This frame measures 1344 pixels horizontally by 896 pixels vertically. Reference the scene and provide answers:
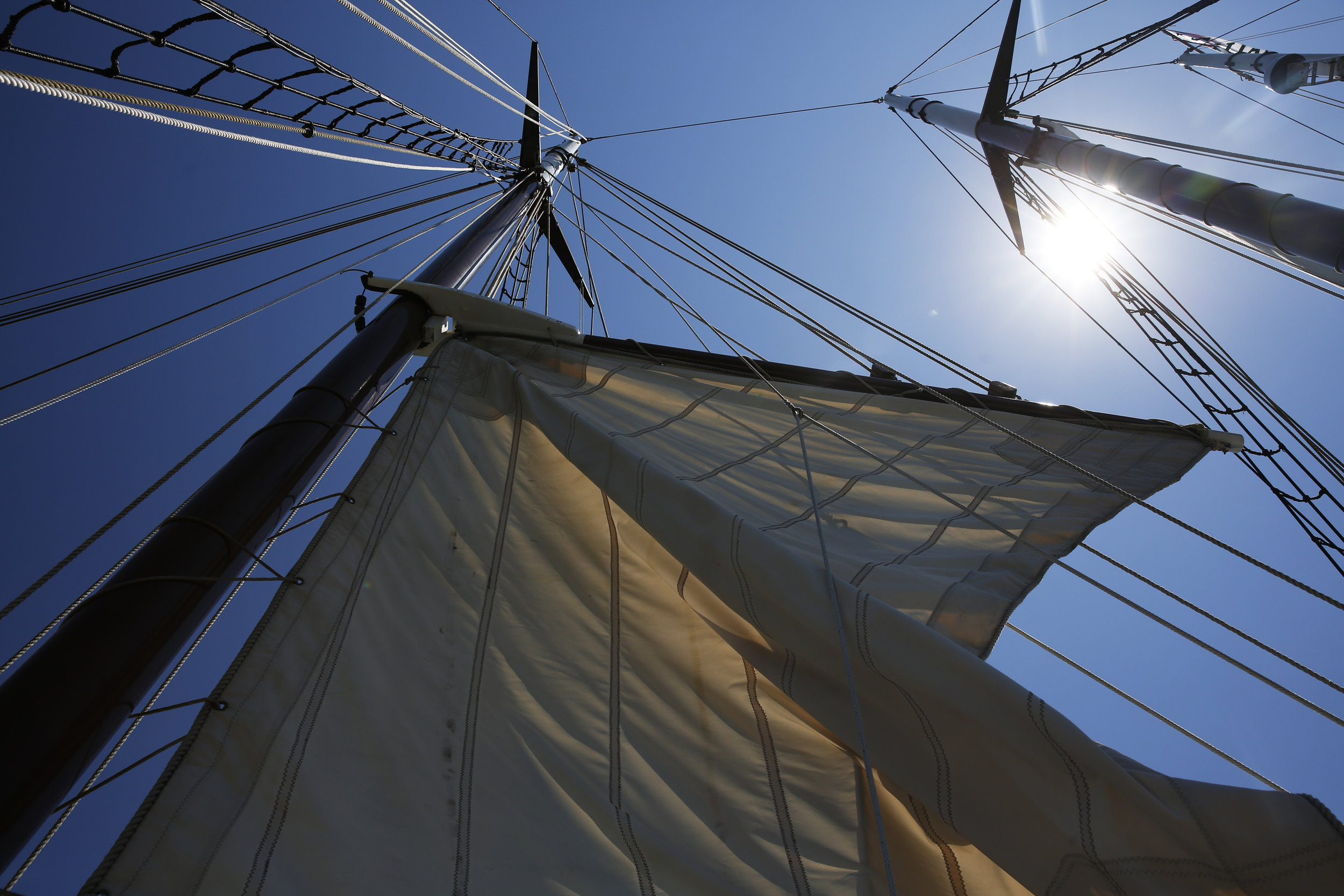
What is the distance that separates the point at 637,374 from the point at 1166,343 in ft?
17.2

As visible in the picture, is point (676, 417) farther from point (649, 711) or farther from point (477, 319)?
point (649, 711)

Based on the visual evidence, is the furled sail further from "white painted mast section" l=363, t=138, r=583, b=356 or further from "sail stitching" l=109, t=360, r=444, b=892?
"white painted mast section" l=363, t=138, r=583, b=356

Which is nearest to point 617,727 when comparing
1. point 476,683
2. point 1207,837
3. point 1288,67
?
point 476,683

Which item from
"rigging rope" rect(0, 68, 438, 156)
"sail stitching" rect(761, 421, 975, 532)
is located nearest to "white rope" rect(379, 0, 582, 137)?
"rigging rope" rect(0, 68, 438, 156)

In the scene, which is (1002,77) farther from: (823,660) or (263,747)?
(263,747)

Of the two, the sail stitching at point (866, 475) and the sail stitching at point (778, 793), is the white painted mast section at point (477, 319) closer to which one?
the sail stitching at point (866, 475)

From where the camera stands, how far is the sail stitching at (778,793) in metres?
2.17

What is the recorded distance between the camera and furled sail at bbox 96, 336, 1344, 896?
5.74 feet

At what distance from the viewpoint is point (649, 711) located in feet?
9.34

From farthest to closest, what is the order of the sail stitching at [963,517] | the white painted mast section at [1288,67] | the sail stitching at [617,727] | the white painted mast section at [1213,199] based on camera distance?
the white painted mast section at [1288,67], the white painted mast section at [1213,199], the sail stitching at [963,517], the sail stitching at [617,727]

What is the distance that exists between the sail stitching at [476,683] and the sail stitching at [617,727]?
468 mm

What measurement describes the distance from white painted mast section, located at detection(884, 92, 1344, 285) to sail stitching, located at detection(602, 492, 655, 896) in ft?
15.4

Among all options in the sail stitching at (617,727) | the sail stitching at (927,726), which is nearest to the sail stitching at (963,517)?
the sail stitching at (927,726)

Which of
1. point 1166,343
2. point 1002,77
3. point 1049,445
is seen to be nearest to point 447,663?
point 1049,445
